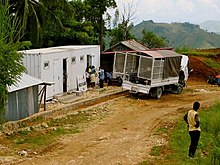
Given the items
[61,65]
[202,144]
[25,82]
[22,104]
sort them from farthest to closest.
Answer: [61,65] → [25,82] → [22,104] → [202,144]

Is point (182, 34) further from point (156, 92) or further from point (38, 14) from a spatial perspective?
point (156, 92)

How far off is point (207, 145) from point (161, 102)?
30.3ft

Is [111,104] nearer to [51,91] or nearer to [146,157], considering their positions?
[51,91]

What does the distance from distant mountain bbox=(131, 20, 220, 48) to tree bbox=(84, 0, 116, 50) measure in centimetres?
5975

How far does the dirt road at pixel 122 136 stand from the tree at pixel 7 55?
2387mm

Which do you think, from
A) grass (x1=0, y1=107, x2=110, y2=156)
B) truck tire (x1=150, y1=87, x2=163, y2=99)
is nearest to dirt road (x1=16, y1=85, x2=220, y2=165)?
truck tire (x1=150, y1=87, x2=163, y2=99)

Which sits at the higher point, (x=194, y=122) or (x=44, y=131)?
(x=194, y=122)

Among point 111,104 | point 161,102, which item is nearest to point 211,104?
point 161,102

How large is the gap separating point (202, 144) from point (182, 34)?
10579cm

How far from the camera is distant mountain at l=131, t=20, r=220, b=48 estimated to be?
Answer: 106875mm

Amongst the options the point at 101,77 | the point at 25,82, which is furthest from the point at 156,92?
the point at 25,82

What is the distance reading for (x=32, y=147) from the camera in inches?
571

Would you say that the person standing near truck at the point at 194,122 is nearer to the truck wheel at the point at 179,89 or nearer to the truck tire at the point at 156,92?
the truck tire at the point at 156,92

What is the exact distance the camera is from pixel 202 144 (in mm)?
15914
